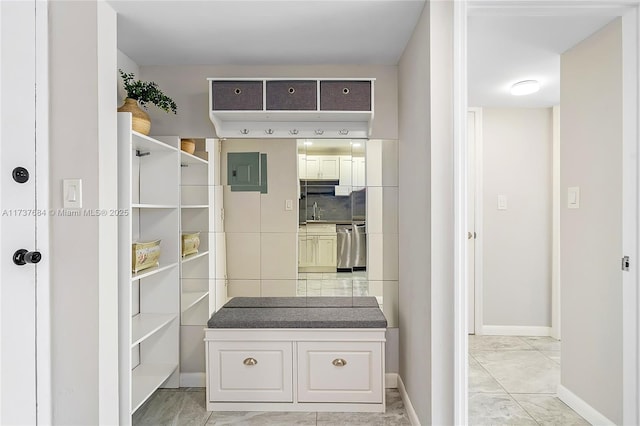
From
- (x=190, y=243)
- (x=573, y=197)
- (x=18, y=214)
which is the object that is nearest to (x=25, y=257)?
(x=18, y=214)

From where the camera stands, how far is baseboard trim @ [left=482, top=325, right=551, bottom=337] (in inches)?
127

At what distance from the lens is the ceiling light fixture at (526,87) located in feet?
9.08

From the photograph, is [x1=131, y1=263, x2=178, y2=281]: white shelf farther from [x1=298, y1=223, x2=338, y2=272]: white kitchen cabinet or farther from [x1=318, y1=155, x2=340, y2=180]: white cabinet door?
[x1=318, y1=155, x2=340, y2=180]: white cabinet door

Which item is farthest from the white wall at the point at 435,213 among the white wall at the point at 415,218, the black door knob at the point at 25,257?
the black door knob at the point at 25,257

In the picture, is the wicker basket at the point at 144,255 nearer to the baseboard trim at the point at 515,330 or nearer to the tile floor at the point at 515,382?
the tile floor at the point at 515,382

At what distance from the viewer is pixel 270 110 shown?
239 centimetres

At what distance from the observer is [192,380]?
8.66 ft

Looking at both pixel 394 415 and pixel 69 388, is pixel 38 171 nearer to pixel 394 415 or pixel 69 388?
pixel 69 388

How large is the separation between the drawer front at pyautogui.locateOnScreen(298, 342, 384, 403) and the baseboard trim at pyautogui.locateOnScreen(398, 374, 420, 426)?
170mm

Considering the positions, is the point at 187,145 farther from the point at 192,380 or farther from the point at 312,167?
the point at 192,380

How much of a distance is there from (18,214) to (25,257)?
0.63 ft

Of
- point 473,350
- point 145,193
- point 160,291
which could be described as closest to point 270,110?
point 145,193

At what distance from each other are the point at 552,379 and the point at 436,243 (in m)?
1.73

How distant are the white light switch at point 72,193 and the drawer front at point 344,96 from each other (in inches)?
56.7
